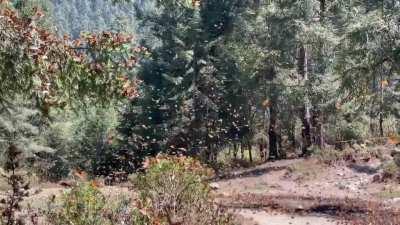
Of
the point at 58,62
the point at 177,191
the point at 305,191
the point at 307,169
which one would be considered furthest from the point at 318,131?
the point at 58,62

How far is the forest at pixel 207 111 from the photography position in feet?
25.1

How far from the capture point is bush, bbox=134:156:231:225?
28.3 feet

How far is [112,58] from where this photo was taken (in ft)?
24.8

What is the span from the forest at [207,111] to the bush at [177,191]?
0.02 m

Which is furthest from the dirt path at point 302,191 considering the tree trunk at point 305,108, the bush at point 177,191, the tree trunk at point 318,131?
the bush at point 177,191

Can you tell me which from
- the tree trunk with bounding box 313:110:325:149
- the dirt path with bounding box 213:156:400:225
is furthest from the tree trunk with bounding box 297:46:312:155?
the dirt path with bounding box 213:156:400:225

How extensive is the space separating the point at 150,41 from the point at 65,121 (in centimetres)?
1068

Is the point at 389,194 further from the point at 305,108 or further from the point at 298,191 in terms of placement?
the point at 305,108

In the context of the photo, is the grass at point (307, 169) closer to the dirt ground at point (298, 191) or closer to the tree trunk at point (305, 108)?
the dirt ground at point (298, 191)

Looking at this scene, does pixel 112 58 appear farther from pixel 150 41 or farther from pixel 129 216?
pixel 150 41

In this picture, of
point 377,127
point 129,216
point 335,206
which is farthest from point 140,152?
point 129,216

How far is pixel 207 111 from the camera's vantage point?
4059 cm

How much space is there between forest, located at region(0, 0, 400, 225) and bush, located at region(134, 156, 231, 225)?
2 cm

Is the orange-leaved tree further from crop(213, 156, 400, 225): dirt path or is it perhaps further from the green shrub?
crop(213, 156, 400, 225): dirt path
